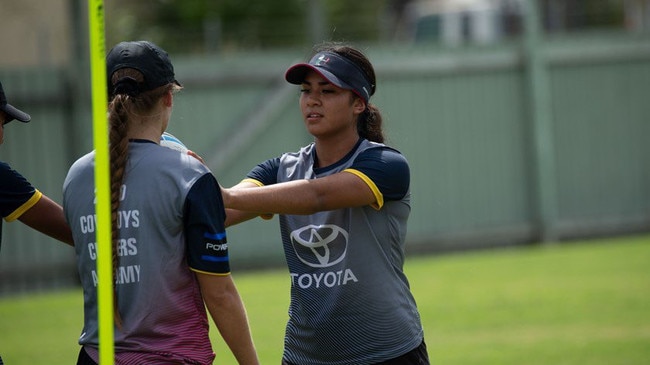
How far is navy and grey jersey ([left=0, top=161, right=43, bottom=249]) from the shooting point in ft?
13.4

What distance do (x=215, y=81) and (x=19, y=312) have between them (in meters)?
4.29

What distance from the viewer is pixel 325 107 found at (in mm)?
4320

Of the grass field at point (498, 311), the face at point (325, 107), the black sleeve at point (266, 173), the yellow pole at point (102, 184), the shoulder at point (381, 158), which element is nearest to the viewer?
the yellow pole at point (102, 184)

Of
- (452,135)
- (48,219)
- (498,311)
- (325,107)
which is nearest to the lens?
(48,219)

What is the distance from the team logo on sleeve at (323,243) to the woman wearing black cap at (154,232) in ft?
1.94

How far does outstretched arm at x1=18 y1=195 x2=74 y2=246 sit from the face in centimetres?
104

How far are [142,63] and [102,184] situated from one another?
57cm

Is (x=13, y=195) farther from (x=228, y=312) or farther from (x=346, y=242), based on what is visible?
(x=346, y=242)

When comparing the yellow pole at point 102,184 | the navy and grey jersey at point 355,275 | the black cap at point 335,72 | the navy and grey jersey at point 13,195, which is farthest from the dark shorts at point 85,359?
the black cap at point 335,72

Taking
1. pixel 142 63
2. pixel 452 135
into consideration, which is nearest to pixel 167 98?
pixel 142 63

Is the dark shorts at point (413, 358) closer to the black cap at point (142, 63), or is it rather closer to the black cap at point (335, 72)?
the black cap at point (335, 72)

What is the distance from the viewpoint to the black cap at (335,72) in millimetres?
4273

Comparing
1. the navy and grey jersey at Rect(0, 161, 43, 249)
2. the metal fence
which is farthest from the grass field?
the navy and grey jersey at Rect(0, 161, 43, 249)

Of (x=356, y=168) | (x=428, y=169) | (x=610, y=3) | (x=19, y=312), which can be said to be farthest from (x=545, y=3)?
(x=356, y=168)
